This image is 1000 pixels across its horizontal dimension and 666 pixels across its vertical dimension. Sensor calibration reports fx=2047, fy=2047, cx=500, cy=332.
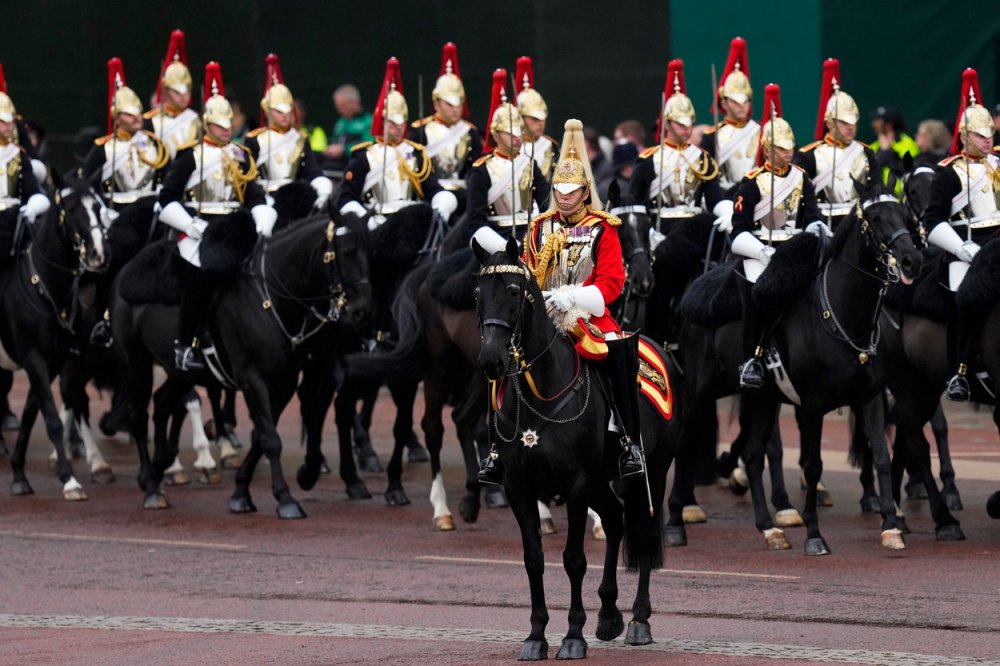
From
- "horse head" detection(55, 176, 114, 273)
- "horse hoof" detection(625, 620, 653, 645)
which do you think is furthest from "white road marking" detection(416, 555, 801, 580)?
"horse head" detection(55, 176, 114, 273)

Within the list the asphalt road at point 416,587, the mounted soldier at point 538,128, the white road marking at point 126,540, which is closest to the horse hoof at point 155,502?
the asphalt road at point 416,587

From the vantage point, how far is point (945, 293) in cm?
1303

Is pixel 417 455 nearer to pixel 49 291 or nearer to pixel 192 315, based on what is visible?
pixel 192 315

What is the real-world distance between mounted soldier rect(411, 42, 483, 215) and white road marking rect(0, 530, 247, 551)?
3.90 metres

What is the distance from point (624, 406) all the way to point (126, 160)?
8.62 meters

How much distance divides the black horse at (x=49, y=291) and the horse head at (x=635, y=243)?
4262 millimetres

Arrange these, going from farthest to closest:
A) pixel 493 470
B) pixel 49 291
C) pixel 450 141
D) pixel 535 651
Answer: pixel 450 141 < pixel 49 291 < pixel 493 470 < pixel 535 651

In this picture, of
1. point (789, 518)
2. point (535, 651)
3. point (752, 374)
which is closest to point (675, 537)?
point (789, 518)

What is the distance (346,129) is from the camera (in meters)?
21.5

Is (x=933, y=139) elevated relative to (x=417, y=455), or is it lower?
elevated

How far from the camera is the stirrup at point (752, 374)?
12922 mm

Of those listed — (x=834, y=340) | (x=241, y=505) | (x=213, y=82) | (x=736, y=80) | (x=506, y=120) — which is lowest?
(x=241, y=505)

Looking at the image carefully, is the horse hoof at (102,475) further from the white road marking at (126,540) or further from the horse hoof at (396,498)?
the horse hoof at (396,498)

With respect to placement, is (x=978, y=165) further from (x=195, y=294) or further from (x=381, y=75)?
(x=381, y=75)
